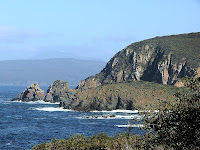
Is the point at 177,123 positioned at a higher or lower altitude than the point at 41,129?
higher

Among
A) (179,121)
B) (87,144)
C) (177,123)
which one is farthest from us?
(87,144)

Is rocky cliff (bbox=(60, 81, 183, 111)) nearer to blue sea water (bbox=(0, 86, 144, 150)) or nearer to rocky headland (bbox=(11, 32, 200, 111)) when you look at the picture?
rocky headland (bbox=(11, 32, 200, 111))

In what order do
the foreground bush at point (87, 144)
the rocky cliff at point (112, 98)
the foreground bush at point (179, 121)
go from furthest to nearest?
the rocky cliff at point (112, 98)
the foreground bush at point (87, 144)
the foreground bush at point (179, 121)

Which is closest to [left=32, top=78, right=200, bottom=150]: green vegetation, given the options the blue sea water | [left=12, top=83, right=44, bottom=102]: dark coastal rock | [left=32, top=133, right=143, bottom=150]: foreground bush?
[left=32, top=133, right=143, bottom=150]: foreground bush

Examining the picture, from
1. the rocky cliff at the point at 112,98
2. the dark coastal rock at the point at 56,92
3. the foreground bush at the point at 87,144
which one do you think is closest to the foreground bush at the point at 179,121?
the foreground bush at the point at 87,144

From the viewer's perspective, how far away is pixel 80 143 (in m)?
45.1

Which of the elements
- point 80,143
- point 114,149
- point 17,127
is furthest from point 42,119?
point 114,149

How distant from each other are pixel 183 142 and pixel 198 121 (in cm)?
215

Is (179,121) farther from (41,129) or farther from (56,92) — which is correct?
(56,92)

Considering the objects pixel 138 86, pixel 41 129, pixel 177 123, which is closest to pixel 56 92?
pixel 138 86

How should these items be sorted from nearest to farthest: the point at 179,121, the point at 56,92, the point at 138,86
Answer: the point at 179,121
the point at 138,86
the point at 56,92

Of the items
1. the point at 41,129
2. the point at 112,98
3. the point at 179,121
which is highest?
the point at 179,121

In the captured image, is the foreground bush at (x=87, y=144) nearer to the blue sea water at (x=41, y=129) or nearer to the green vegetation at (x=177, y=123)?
the green vegetation at (x=177, y=123)

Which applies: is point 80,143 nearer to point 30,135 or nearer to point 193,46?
point 30,135
